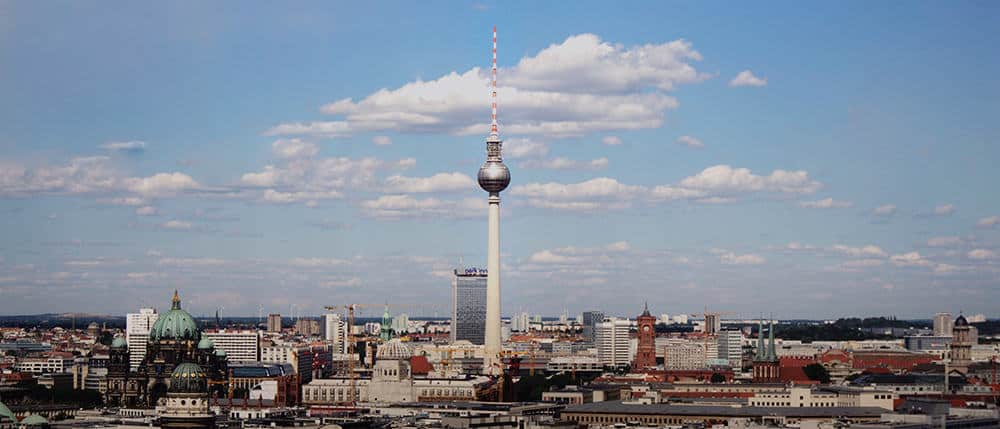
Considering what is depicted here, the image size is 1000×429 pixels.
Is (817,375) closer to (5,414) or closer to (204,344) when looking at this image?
(204,344)

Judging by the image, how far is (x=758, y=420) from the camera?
427 feet

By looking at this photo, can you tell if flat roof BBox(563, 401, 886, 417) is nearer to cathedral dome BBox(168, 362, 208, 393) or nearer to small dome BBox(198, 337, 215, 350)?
small dome BBox(198, 337, 215, 350)

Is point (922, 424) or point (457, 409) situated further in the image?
point (457, 409)

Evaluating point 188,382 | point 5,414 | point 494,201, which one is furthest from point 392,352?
point 188,382

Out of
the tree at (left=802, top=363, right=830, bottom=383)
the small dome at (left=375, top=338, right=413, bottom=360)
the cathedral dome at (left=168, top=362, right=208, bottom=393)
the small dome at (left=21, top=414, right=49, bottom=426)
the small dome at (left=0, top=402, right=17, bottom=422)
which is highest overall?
the small dome at (left=375, top=338, right=413, bottom=360)

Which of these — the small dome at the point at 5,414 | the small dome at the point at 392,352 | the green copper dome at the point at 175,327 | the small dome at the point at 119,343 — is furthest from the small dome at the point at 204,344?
the small dome at the point at 5,414

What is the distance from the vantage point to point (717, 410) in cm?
13988

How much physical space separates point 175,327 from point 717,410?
49969 mm

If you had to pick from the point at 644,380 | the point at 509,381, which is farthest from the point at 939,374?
the point at 509,381

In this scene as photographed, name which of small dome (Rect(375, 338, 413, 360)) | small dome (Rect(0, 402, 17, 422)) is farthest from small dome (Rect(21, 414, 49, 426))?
small dome (Rect(375, 338, 413, 360))

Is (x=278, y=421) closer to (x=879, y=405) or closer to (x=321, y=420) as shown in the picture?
(x=321, y=420)

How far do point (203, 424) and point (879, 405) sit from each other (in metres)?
55.4

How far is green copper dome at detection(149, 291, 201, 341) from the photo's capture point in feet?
559

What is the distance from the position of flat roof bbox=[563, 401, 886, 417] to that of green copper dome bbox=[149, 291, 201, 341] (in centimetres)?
3704
